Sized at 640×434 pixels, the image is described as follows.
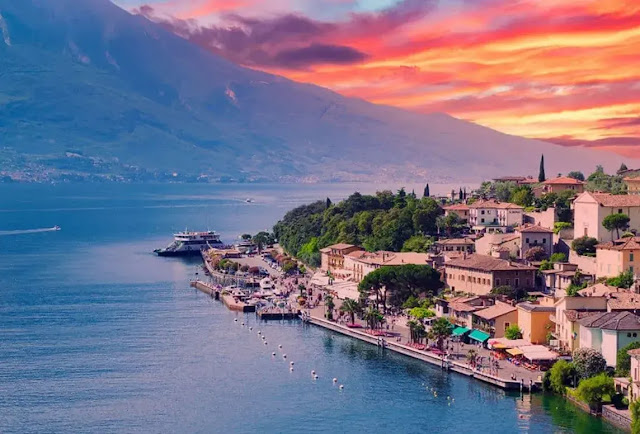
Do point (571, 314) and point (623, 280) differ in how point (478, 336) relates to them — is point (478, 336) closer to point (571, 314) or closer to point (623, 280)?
point (571, 314)

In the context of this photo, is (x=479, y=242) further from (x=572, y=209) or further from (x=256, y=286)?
(x=256, y=286)

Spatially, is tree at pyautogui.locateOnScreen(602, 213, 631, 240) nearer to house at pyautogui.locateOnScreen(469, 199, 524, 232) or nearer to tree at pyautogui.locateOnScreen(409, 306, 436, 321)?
tree at pyautogui.locateOnScreen(409, 306, 436, 321)

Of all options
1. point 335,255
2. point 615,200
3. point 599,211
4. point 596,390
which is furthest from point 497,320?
point 335,255

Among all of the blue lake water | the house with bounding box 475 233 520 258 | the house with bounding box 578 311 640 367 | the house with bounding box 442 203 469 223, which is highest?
the house with bounding box 442 203 469 223

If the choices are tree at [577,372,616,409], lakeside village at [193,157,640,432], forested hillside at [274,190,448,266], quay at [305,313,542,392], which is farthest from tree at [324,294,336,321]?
tree at [577,372,616,409]

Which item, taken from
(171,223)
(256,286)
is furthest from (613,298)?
(171,223)

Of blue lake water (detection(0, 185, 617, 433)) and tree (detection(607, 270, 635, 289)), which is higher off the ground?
tree (detection(607, 270, 635, 289))
